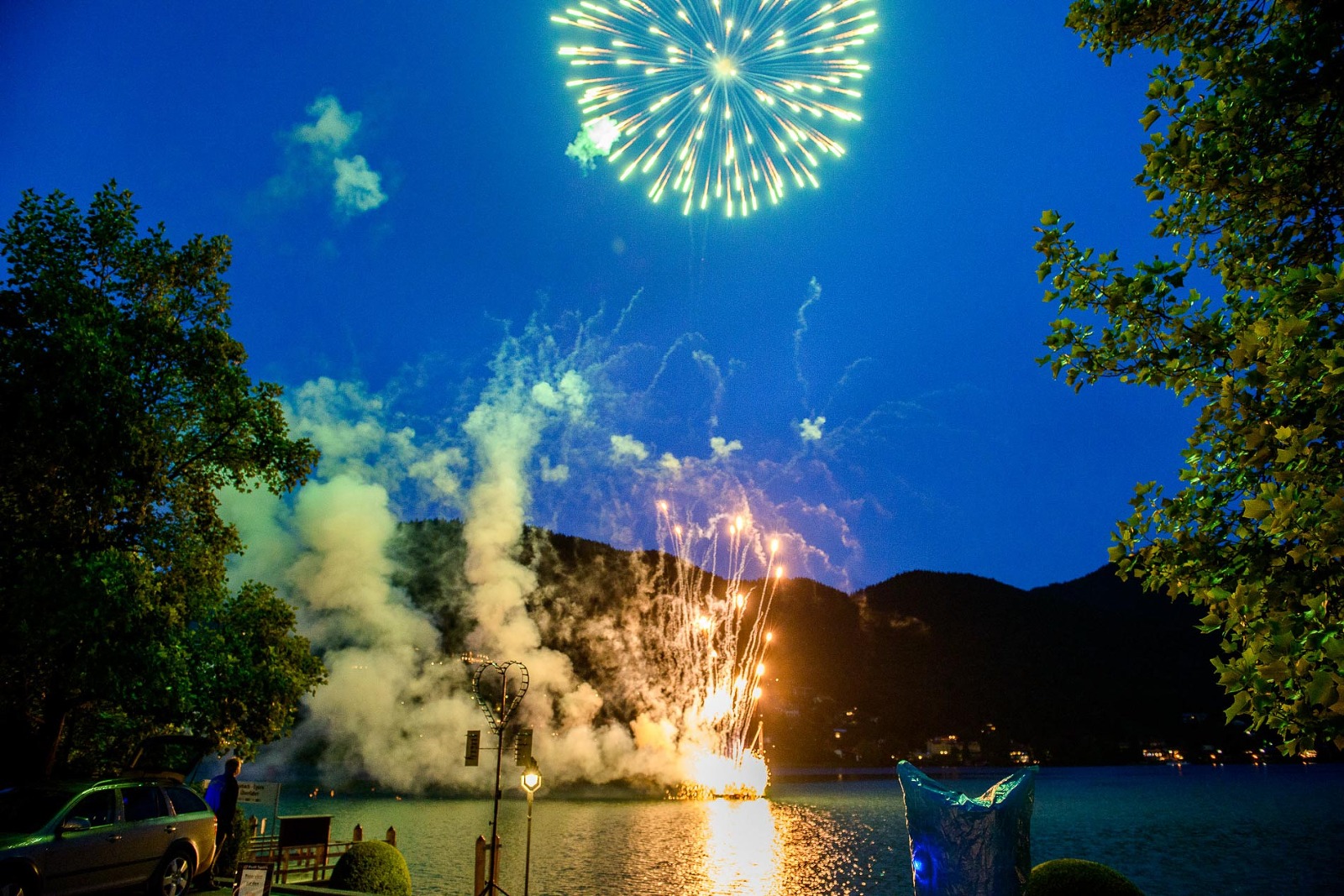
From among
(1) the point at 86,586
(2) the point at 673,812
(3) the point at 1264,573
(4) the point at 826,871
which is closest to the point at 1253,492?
(3) the point at 1264,573

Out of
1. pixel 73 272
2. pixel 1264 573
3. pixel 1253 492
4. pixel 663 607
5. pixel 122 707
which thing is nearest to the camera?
pixel 1264 573

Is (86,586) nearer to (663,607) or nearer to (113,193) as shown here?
(113,193)

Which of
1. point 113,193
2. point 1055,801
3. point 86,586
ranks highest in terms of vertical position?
point 113,193

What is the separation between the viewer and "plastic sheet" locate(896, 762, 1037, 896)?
7188 millimetres

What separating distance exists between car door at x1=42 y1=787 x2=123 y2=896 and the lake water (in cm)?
1520

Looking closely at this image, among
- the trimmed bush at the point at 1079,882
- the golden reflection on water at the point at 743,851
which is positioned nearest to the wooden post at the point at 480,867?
the trimmed bush at the point at 1079,882

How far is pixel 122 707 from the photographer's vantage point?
64.8ft

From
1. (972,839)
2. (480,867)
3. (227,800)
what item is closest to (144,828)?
(227,800)

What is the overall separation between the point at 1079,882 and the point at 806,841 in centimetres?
5193

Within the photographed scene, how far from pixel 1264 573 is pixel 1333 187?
11.6 ft

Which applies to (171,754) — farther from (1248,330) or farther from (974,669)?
(974,669)

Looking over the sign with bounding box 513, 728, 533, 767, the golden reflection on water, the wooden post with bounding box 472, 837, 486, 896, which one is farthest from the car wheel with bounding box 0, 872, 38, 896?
the golden reflection on water

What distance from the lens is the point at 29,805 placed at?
11641mm

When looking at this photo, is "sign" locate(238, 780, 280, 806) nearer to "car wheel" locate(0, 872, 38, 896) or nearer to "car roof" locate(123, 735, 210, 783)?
"car roof" locate(123, 735, 210, 783)
